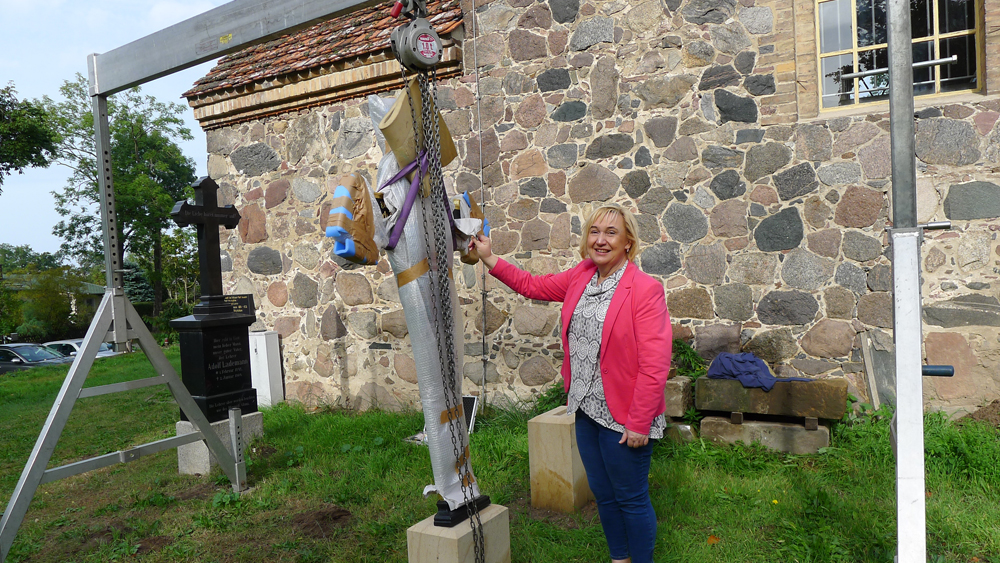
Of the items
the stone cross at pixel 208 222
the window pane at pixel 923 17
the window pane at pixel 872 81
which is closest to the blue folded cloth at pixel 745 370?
the window pane at pixel 872 81

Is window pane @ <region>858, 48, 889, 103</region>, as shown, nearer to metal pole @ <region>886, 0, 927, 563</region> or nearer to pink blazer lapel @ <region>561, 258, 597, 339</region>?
metal pole @ <region>886, 0, 927, 563</region>

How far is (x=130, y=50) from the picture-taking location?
3863 mm

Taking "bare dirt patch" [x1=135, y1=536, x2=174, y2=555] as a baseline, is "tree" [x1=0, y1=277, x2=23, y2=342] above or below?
above

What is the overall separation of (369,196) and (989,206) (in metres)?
4.57

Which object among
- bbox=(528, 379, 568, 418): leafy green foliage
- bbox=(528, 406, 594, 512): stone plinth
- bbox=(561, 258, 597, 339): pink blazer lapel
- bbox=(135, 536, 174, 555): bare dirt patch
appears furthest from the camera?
bbox=(528, 379, 568, 418): leafy green foliage

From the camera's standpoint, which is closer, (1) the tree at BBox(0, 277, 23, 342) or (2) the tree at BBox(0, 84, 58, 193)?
(2) the tree at BBox(0, 84, 58, 193)

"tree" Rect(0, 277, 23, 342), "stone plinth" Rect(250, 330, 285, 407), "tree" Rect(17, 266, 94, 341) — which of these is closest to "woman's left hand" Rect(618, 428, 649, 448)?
"stone plinth" Rect(250, 330, 285, 407)

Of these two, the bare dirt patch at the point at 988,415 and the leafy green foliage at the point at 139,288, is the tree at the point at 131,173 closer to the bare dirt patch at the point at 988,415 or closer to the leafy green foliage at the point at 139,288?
the leafy green foliage at the point at 139,288

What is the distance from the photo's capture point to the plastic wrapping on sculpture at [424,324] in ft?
8.85

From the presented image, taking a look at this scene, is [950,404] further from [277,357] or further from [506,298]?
[277,357]

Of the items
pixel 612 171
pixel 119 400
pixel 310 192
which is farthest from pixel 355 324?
pixel 119 400

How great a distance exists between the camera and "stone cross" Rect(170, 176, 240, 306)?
5195 mm

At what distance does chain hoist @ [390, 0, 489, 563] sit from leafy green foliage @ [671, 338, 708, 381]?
2761 millimetres

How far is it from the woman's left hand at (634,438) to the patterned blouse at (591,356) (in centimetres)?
6
